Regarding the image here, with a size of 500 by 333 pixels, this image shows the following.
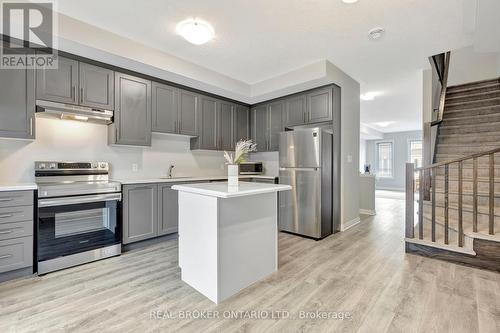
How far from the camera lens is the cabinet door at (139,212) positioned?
2.97 meters

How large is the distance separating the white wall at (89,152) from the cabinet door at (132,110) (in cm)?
31

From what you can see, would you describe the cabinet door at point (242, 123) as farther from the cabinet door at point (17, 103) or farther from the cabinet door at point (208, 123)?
the cabinet door at point (17, 103)

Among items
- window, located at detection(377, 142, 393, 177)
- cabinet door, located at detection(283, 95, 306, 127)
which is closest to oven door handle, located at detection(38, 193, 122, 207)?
cabinet door, located at detection(283, 95, 306, 127)

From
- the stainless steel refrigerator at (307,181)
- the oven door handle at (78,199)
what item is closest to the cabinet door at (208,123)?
the stainless steel refrigerator at (307,181)

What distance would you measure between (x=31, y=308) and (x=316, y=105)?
13.6 feet

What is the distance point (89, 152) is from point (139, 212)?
108 centimetres

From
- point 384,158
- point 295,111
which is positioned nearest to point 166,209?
point 295,111

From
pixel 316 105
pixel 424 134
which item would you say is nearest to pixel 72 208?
pixel 316 105

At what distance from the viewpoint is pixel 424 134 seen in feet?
12.8

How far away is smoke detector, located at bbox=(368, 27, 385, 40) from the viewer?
2680 millimetres

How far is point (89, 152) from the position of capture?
124 inches

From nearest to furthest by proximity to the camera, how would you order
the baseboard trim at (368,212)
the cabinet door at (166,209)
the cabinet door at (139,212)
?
the cabinet door at (139,212) < the cabinet door at (166,209) < the baseboard trim at (368,212)

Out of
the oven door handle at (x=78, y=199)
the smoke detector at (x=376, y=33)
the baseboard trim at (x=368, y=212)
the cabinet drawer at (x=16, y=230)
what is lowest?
the baseboard trim at (x=368, y=212)

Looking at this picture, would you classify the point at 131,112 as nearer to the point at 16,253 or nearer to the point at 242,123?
the point at 16,253
